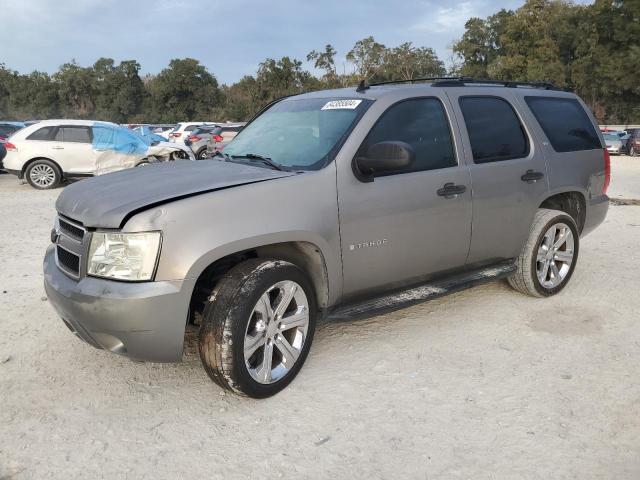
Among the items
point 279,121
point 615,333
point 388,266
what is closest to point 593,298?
point 615,333

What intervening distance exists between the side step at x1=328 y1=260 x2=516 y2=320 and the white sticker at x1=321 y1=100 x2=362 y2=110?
1.33 meters

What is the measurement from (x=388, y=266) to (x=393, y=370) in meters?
0.68

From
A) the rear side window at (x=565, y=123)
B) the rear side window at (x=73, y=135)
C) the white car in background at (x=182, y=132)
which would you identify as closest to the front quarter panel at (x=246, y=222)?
the rear side window at (x=565, y=123)

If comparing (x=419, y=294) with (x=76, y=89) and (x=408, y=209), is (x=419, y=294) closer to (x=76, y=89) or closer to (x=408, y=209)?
(x=408, y=209)

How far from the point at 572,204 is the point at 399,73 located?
4858 cm

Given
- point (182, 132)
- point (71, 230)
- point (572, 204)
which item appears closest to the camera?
point (71, 230)

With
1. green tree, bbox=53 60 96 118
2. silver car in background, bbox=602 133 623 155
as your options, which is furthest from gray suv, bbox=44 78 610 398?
green tree, bbox=53 60 96 118

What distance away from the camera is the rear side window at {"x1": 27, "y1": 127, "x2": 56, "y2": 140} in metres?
13.3

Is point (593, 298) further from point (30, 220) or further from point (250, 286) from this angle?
point (30, 220)

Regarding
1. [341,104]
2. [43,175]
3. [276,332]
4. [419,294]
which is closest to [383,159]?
[341,104]

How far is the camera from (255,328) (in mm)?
3246

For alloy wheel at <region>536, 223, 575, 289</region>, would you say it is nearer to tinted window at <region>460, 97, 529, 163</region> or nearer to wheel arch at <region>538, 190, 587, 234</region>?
wheel arch at <region>538, 190, 587, 234</region>

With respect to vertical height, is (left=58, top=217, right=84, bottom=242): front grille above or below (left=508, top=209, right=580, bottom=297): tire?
above

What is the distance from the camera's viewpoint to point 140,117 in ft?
192
